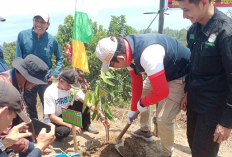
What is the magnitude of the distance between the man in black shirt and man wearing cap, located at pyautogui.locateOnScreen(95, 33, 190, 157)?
214 mm

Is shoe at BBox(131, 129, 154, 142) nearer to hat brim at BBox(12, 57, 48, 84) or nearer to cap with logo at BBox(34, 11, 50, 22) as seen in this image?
hat brim at BBox(12, 57, 48, 84)

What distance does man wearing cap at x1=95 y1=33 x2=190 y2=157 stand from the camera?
6.16ft

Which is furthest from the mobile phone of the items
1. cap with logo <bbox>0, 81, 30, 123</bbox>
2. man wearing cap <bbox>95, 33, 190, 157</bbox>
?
man wearing cap <bbox>95, 33, 190, 157</bbox>

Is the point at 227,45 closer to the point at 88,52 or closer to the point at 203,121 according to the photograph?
the point at 203,121

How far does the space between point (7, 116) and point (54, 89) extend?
1.55 meters

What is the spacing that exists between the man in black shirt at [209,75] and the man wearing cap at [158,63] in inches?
8.4

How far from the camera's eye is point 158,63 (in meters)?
1.83

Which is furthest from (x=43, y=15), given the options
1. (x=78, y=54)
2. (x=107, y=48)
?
(x=107, y=48)

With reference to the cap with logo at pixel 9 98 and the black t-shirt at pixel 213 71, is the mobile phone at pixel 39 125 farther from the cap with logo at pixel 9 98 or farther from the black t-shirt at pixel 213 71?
the black t-shirt at pixel 213 71

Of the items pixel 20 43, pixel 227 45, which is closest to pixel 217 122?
pixel 227 45

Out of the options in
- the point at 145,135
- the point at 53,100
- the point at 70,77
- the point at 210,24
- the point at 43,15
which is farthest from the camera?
the point at 43,15

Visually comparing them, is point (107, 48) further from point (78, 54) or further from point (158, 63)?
point (78, 54)

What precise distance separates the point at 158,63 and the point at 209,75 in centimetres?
47

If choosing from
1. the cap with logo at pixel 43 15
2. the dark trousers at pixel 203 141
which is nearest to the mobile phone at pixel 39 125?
the dark trousers at pixel 203 141
